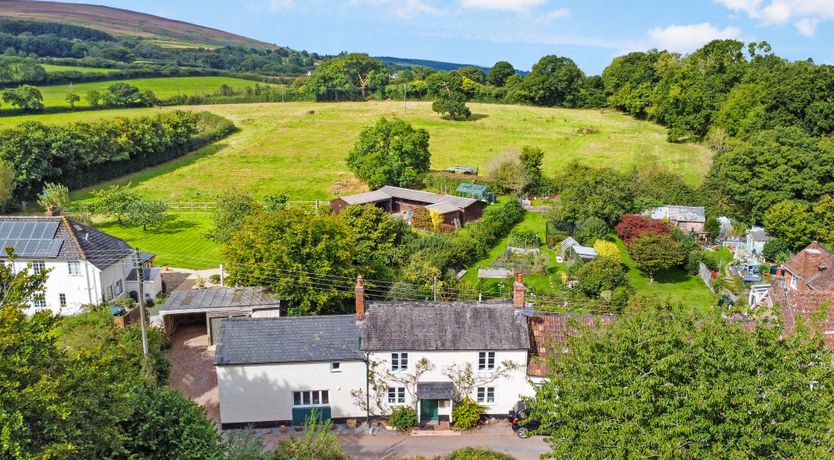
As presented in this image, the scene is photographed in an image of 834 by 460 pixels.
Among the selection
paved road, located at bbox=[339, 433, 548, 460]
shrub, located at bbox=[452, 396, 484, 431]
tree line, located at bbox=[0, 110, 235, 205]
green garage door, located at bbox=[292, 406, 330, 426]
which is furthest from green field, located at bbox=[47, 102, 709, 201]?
paved road, located at bbox=[339, 433, 548, 460]

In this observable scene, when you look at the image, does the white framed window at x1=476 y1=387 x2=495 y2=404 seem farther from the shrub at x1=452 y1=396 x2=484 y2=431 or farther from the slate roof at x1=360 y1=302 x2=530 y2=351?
the slate roof at x1=360 y1=302 x2=530 y2=351

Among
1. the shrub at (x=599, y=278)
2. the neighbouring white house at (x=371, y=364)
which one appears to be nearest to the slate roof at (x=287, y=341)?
the neighbouring white house at (x=371, y=364)

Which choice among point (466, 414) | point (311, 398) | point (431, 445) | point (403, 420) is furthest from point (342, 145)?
point (431, 445)

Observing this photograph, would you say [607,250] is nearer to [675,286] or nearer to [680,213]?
[675,286]

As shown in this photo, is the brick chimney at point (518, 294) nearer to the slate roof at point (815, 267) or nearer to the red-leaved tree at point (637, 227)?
the red-leaved tree at point (637, 227)

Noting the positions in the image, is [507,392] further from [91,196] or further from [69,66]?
[69,66]

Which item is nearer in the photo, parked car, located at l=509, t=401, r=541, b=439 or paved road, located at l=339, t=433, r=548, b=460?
paved road, located at l=339, t=433, r=548, b=460
